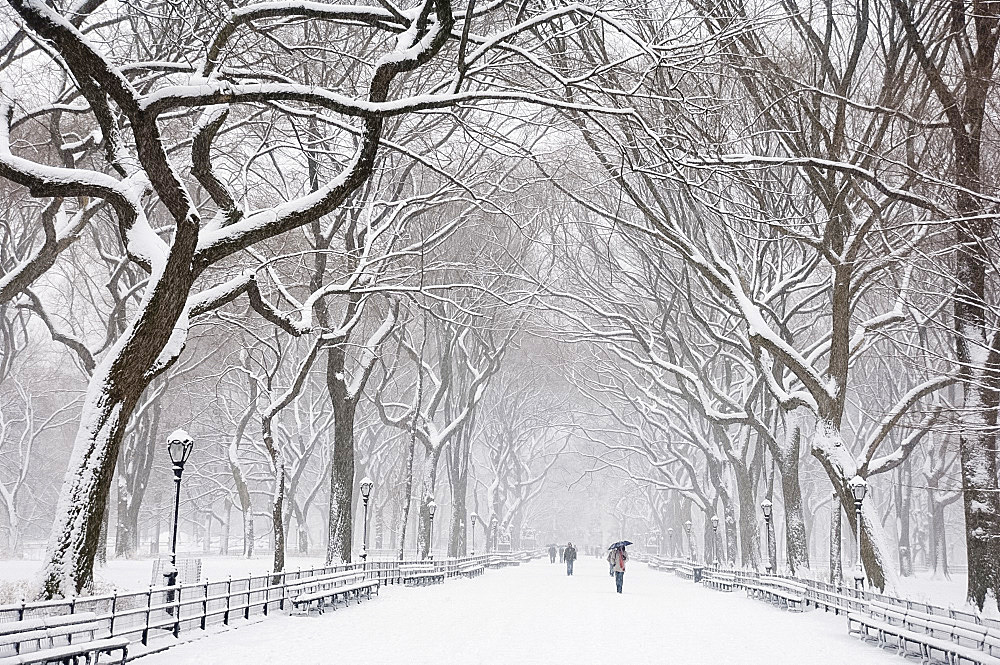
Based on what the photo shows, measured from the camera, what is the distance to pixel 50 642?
34.2 ft

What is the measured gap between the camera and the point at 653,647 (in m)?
14.6

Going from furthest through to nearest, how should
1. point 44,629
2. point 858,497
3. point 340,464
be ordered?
point 340,464
point 858,497
point 44,629

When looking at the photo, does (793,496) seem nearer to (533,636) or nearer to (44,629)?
(533,636)

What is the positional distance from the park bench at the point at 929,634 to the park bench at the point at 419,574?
15.5 meters

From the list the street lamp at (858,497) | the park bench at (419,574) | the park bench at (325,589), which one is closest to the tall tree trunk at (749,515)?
the park bench at (419,574)

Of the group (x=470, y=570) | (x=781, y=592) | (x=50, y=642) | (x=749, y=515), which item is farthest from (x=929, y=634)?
(x=470, y=570)

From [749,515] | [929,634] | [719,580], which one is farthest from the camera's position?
[719,580]

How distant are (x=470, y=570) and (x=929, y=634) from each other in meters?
25.6

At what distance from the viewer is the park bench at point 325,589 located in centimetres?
1866

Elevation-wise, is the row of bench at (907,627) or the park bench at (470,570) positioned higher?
the row of bench at (907,627)

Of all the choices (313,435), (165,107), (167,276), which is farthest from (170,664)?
(313,435)

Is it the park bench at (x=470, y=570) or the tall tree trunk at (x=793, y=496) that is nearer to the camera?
the tall tree trunk at (x=793, y=496)

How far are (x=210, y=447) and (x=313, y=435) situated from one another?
21236 mm

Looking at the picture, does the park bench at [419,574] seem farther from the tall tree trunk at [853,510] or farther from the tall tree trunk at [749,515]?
the tall tree trunk at [853,510]
